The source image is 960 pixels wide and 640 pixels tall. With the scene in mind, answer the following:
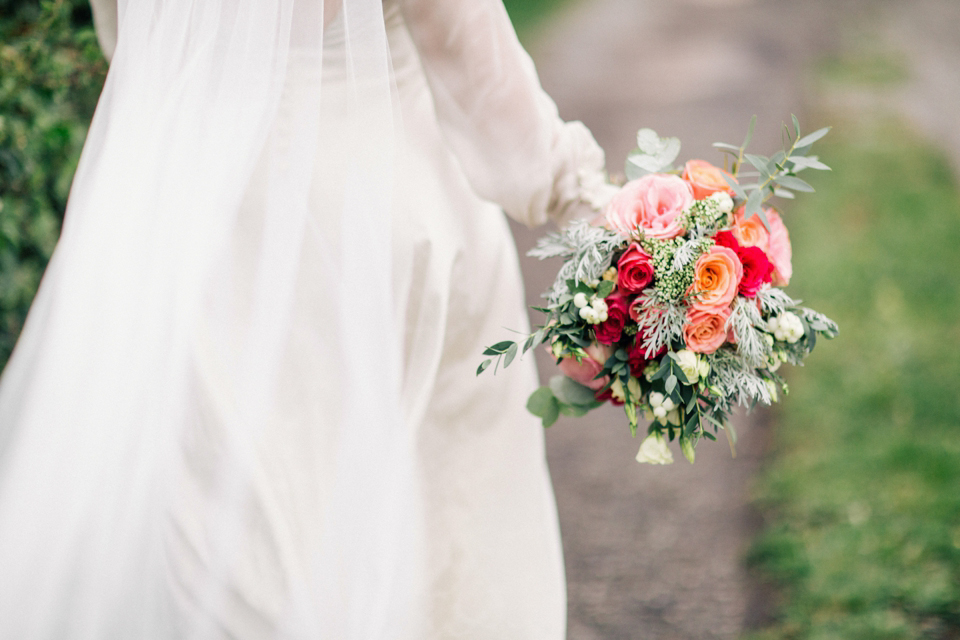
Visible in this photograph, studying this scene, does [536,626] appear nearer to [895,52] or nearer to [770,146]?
[770,146]

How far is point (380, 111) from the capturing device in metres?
1.42

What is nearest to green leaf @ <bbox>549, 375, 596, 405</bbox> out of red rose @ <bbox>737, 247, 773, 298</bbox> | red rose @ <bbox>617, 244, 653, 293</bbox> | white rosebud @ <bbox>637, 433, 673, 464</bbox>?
white rosebud @ <bbox>637, 433, 673, 464</bbox>

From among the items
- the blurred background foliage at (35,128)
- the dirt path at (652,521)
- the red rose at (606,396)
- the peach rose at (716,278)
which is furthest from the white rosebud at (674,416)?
the blurred background foliage at (35,128)

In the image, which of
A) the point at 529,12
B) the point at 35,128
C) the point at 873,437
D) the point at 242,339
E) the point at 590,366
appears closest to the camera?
the point at 242,339

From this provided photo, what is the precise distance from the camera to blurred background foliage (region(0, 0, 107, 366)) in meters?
2.12

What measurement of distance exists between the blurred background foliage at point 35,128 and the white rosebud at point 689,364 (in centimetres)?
182

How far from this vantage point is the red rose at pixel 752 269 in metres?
1.50

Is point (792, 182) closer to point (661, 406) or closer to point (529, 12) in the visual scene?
point (661, 406)

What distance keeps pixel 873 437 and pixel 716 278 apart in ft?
6.96

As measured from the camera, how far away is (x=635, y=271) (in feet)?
4.94

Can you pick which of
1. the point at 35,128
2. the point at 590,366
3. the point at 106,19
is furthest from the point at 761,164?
the point at 35,128

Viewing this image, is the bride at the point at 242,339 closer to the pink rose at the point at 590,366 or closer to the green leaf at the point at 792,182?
the pink rose at the point at 590,366

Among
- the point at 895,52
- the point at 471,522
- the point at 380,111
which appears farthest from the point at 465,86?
the point at 895,52

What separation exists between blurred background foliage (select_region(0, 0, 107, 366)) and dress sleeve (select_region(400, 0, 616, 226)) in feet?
3.91
